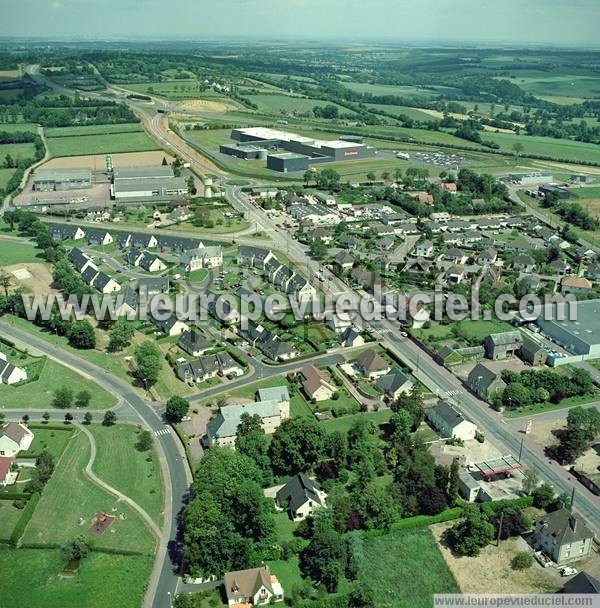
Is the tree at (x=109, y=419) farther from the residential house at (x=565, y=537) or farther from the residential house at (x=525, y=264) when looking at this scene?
the residential house at (x=525, y=264)

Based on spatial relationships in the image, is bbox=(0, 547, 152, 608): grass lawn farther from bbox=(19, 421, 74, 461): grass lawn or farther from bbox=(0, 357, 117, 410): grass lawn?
bbox=(0, 357, 117, 410): grass lawn

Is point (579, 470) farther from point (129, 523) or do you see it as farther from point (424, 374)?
point (129, 523)

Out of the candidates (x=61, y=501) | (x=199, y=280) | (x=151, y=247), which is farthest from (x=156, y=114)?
(x=61, y=501)

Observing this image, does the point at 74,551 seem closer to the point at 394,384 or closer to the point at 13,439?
the point at 13,439

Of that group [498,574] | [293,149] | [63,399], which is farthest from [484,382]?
[293,149]

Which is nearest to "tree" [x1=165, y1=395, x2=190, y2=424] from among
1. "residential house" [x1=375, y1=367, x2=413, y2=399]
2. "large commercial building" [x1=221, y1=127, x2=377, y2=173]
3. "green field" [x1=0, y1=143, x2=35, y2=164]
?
"residential house" [x1=375, y1=367, x2=413, y2=399]
